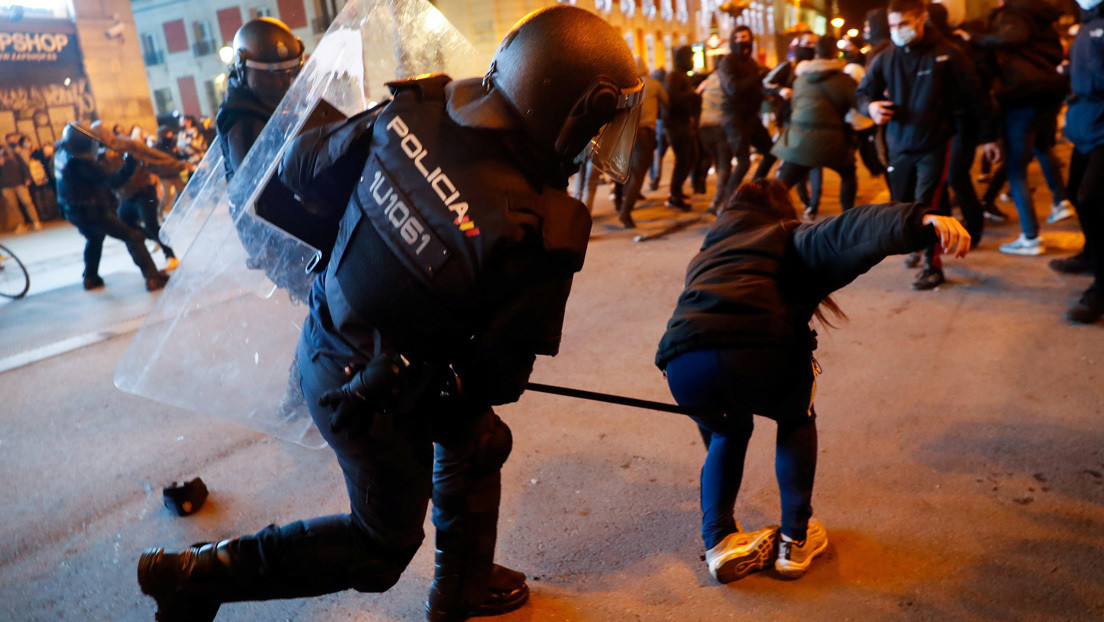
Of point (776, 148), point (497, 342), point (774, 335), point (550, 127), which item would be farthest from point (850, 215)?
point (776, 148)

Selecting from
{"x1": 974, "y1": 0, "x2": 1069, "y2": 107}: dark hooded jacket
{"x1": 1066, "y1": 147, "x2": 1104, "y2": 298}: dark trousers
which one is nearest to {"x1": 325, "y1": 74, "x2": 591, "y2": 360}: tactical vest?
{"x1": 1066, "y1": 147, "x2": 1104, "y2": 298}: dark trousers

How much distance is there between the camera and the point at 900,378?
13.5 ft

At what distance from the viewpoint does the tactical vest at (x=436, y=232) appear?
1661 mm

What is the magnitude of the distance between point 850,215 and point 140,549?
2.90 m

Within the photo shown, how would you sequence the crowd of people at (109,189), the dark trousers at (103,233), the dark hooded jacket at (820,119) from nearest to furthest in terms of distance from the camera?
1. the dark hooded jacket at (820,119)
2. the crowd of people at (109,189)
3. the dark trousers at (103,233)

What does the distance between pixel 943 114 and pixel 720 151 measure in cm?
373

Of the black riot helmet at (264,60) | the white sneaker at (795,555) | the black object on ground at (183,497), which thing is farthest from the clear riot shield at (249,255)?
the white sneaker at (795,555)

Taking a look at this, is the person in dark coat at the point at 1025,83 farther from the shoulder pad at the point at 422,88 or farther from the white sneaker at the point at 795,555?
the shoulder pad at the point at 422,88

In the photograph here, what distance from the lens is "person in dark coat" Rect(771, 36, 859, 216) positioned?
696cm

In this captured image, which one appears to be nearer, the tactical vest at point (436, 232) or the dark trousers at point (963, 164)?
the tactical vest at point (436, 232)

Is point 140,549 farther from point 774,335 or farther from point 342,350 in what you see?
point 774,335

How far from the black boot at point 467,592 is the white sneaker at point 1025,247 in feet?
18.2

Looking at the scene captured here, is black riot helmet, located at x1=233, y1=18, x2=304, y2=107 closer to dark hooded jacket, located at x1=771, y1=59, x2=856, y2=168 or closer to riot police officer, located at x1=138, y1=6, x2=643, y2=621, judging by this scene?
riot police officer, located at x1=138, y1=6, x2=643, y2=621

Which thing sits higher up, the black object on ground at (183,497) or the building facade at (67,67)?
the building facade at (67,67)
